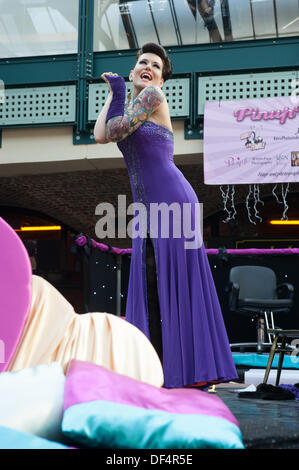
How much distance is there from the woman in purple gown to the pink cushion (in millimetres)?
773

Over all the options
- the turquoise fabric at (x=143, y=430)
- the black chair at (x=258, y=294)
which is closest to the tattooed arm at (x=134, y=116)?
the turquoise fabric at (x=143, y=430)

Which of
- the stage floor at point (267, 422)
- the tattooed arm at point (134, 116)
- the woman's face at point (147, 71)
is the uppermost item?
the woman's face at point (147, 71)

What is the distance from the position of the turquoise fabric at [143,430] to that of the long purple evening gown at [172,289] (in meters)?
0.98

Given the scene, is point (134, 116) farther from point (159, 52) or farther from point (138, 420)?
point (138, 420)

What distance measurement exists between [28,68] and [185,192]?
6.95 metres

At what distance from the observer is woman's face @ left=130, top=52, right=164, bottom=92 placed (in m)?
2.18

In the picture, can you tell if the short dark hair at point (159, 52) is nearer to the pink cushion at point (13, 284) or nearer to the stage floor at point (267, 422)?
the pink cushion at point (13, 284)

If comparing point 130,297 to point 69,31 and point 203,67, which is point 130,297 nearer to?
point 203,67

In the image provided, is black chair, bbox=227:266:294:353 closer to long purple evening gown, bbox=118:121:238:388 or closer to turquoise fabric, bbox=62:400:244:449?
long purple evening gown, bbox=118:121:238:388

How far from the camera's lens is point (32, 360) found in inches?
51.0

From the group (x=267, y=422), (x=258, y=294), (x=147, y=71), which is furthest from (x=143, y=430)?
(x=258, y=294)

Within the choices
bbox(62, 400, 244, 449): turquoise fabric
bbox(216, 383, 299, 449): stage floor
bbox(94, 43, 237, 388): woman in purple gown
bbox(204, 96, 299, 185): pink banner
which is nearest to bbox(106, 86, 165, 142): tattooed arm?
bbox(94, 43, 237, 388): woman in purple gown

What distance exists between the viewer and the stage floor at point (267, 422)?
1291 millimetres
